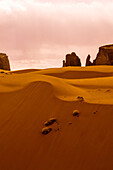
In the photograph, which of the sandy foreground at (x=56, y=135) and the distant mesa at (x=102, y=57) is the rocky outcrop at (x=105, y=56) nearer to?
the distant mesa at (x=102, y=57)

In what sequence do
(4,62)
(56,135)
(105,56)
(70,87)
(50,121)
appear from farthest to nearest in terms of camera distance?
1. (4,62)
2. (105,56)
3. (70,87)
4. (50,121)
5. (56,135)

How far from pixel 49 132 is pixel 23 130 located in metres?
0.53

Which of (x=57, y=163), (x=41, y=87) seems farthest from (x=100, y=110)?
(x=41, y=87)

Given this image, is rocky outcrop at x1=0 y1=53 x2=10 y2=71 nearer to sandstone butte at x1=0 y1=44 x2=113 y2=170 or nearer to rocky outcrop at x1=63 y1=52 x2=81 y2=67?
rocky outcrop at x1=63 y1=52 x2=81 y2=67

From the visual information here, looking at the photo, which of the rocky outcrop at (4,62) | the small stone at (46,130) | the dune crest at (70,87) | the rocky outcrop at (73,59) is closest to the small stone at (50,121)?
the small stone at (46,130)

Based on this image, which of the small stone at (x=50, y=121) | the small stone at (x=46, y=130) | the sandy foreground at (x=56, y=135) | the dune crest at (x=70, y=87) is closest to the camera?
the sandy foreground at (x=56, y=135)

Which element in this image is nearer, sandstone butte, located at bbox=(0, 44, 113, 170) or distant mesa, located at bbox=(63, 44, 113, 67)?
sandstone butte, located at bbox=(0, 44, 113, 170)

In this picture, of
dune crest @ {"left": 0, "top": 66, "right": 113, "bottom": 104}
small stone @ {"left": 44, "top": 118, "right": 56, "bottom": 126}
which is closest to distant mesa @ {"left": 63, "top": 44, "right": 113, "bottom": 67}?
dune crest @ {"left": 0, "top": 66, "right": 113, "bottom": 104}

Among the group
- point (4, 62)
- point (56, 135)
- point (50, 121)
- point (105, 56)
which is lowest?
point (56, 135)

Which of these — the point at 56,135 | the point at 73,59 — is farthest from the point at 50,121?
the point at 73,59

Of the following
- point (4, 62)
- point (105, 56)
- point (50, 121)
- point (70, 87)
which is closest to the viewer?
point (50, 121)

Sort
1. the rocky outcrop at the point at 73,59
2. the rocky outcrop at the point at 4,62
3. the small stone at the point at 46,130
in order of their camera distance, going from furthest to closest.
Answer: the rocky outcrop at the point at 4,62 < the rocky outcrop at the point at 73,59 < the small stone at the point at 46,130

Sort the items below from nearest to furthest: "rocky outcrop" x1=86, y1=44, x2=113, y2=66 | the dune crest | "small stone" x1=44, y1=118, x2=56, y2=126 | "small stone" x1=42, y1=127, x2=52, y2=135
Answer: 1. "small stone" x1=42, y1=127, x2=52, y2=135
2. "small stone" x1=44, y1=118, x2=56, y2=126
3. the dune crest
4. "rocky outcrop" x1=86, y1=44, x2=113, y2=66

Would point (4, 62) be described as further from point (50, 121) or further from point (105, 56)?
point (50, 121)
